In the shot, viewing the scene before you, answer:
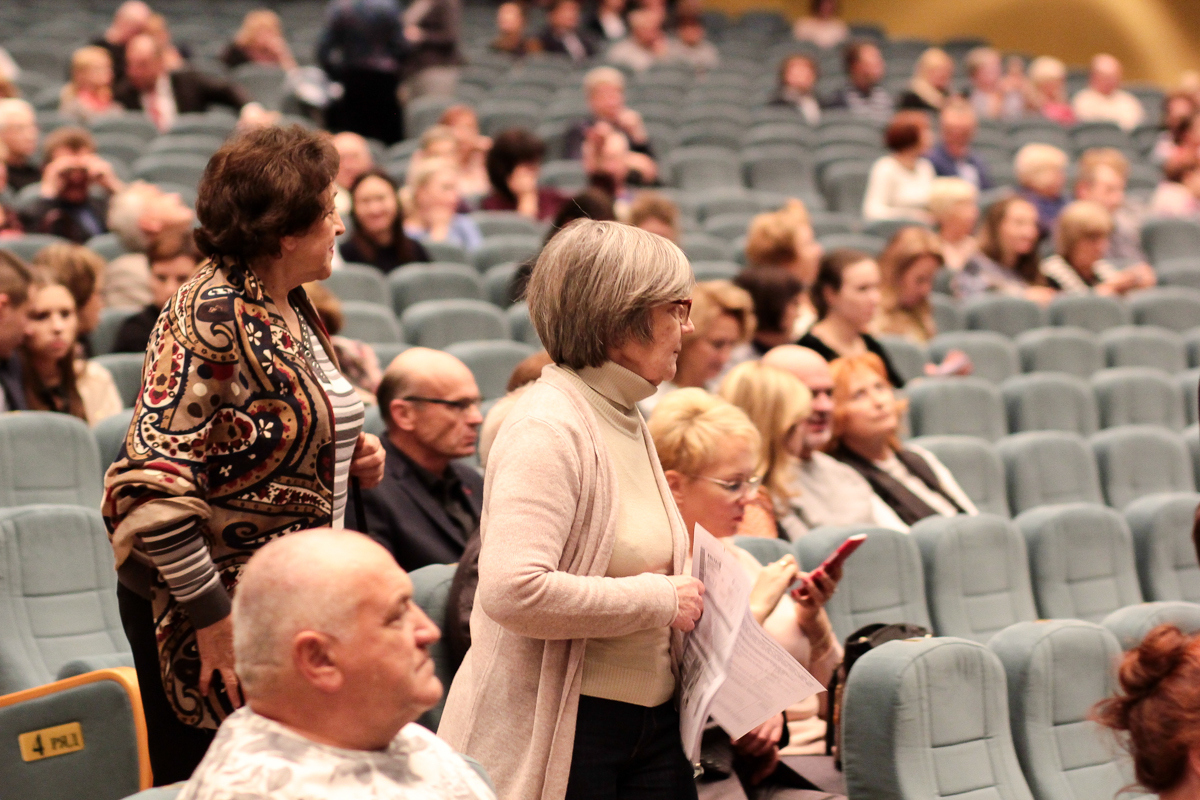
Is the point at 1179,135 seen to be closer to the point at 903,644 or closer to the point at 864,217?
the point at 864,217

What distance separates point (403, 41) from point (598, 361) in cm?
592

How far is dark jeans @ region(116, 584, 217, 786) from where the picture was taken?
1454 mm

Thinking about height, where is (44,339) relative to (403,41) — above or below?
below

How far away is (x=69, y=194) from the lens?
4762mm

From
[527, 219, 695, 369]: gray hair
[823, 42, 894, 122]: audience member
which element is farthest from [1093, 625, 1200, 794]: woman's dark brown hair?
[823, 42, 894, 122]: audience member

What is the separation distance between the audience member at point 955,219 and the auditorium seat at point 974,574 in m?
2.88

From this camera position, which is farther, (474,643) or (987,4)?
(987,4)

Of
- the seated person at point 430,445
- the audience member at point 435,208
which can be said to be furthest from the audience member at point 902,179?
the seated person at point 430,445

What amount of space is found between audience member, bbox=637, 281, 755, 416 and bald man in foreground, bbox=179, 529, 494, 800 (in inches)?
88.4

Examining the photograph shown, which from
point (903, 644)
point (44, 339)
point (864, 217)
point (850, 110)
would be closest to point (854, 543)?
point (903, 644)

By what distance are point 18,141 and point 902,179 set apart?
4.06m

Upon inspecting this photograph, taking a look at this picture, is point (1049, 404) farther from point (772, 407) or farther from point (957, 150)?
point (957, 150)

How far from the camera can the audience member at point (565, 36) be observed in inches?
359

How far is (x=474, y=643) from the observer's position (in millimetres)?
1497
